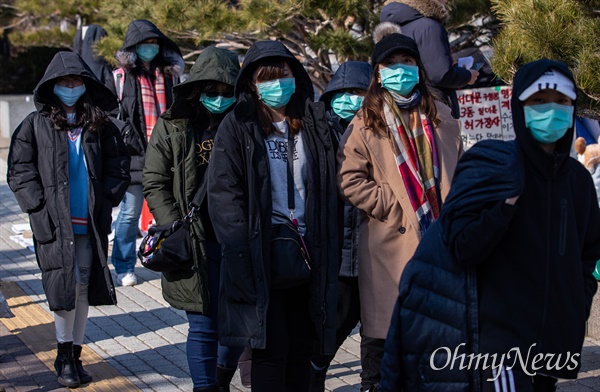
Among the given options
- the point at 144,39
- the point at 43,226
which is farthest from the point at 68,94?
the point at 144,39

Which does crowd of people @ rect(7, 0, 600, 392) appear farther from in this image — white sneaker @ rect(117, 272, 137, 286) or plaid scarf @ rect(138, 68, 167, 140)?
white sneaker @ rect(117, 272, 137, 286)

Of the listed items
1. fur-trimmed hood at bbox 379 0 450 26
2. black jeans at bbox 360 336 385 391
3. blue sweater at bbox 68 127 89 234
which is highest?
fur-trimmed hood at bbox 379 0 450 26

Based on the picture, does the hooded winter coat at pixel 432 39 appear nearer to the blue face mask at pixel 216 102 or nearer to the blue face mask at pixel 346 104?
the blue face mask at pixel 346 104

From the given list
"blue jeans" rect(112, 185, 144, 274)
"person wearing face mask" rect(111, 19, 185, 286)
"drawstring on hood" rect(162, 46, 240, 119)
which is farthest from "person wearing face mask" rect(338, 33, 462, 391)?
"blue jeans" rect(112, 185, 144, 274)

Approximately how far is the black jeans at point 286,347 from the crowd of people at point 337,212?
0.01 metres

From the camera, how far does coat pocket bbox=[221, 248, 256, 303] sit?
4.17 meters

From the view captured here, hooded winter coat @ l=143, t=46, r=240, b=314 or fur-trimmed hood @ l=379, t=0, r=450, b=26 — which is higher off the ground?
fur-trimmed hood @ l=379, t=0, r=450, b=26

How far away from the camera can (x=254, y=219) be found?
420 cm

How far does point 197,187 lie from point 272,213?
2.69ft

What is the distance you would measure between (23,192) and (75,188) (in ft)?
0.97

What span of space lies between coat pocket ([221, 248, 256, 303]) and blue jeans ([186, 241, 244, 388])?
0.72m

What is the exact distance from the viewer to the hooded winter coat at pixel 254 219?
13.7 feet

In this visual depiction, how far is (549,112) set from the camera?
327 cm
